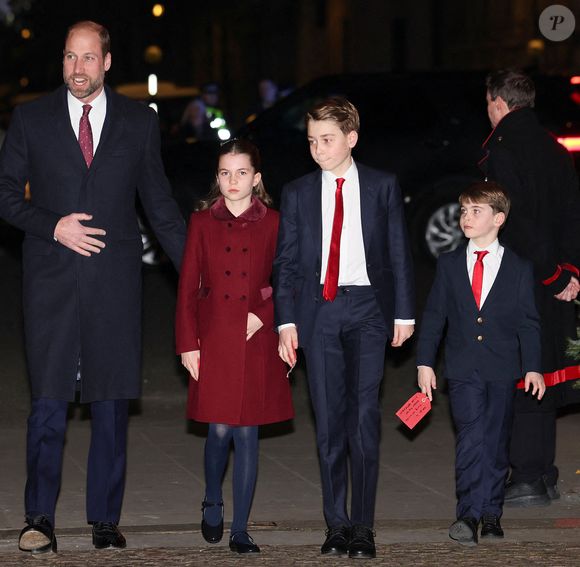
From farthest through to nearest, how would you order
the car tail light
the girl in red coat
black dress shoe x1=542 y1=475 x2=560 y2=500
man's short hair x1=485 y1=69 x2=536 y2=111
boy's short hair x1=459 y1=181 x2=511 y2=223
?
the car tail light
black dress shoe x1=542 y1=475 x2=560 y2=500
man's short hair x1=485 y1=69 x2=536 y2=111
boy's short hair x1=459 y1=181 x2=511 y2=223
the girl in red coat

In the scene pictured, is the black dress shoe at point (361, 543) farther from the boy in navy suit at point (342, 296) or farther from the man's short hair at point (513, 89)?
the man's short hair at point (513, 89)

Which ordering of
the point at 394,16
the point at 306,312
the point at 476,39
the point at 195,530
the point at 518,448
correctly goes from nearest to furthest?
the point at 306,312, the point at 195,530, the point at 518,448, the point at 476,39, the point at 394,16

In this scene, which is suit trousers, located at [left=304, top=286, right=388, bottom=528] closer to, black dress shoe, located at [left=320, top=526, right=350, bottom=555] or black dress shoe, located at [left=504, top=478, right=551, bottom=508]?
black dress shoe, located at [left=320, top=526, right=350, bottom=555]

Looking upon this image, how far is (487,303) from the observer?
7035 millimetres

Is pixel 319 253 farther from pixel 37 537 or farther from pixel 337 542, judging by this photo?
pixel 37 537

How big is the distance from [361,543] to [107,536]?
43.2 inches

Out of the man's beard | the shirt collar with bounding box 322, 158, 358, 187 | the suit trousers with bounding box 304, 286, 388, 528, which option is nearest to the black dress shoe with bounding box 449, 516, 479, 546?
the suit trousers with bounding box 304, 286, 388, 528

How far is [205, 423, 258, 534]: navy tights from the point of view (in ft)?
22.4

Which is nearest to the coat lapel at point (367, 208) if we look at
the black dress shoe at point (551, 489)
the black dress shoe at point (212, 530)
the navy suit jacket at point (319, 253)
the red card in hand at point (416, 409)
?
the navy suit jacket at point (319, 253)

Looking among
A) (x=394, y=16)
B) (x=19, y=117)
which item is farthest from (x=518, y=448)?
(x=394, y=16)

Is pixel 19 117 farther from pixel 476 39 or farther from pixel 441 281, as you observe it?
pixel 476 39

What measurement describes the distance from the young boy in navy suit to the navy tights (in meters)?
0.82

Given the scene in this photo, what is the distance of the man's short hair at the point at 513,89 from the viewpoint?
7645mm

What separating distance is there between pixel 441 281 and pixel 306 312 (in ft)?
2.49
